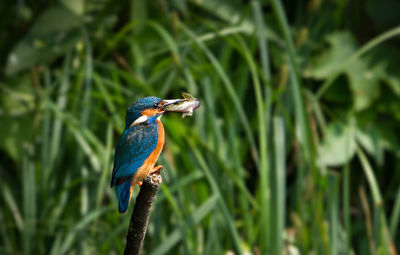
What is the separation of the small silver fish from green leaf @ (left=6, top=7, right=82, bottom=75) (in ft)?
6.65

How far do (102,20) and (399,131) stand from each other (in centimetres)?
158

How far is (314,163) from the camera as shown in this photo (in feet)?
6.69

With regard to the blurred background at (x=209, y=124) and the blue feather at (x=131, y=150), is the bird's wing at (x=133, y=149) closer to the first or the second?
the blue feather at (x=131, y=150)

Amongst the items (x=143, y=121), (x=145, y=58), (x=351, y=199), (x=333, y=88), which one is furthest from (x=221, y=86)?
(x=143, y=121)

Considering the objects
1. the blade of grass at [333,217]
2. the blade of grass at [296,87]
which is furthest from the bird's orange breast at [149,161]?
the blade of grass at [333,217]

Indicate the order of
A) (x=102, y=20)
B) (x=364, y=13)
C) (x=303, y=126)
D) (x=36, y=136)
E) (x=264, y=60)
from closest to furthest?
(x=303, y=126), (x=264, y=60), (x=36, y=136), (x=102, y=20), (x=364, y=13)

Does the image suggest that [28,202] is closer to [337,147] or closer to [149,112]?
[337,147]

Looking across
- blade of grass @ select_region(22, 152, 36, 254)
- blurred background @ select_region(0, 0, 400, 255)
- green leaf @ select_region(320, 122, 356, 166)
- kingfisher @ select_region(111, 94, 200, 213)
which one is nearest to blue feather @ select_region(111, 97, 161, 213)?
kingfisher @ select_region(111, 94, 200, 213)

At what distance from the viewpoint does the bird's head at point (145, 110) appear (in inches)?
21.9

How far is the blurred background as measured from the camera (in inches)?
81.4

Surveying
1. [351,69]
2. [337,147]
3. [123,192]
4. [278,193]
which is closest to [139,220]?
[123,192]

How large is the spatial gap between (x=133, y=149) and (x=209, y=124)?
174cm

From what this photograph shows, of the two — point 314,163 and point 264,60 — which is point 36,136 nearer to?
point 264,60

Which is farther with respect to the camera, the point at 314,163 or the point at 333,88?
the point at 333,88
